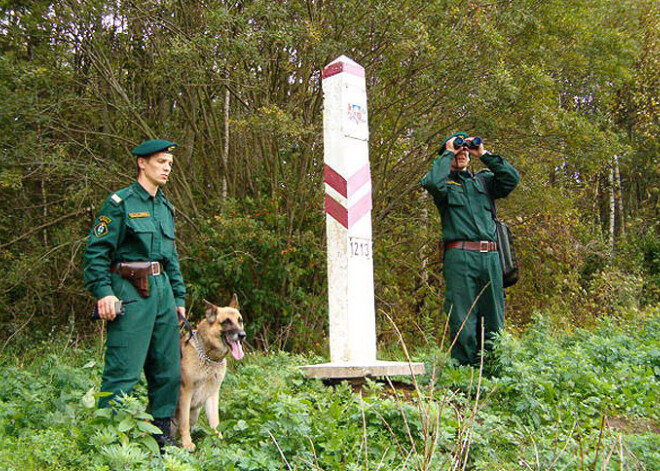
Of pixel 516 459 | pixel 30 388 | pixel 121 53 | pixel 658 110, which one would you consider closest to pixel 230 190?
pixel 121 53

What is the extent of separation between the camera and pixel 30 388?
5.54m

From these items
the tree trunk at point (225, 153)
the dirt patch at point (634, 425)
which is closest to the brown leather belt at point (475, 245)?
the dirt patch at point (634, 425)

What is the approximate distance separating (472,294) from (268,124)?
356cm

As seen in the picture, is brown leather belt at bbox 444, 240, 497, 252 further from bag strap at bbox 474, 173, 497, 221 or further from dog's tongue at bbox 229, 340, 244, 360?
dog's tongue at bbox 229, 340, 244, 360

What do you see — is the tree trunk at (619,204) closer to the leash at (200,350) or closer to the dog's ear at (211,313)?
the dog's ear at (211,313)

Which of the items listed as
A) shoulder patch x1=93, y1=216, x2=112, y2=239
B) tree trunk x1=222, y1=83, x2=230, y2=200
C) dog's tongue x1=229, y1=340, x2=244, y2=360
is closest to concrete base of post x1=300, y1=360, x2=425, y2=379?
dog's tongue x1=229, y1=340, x2=244, y2=360

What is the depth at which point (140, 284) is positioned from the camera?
415 cm

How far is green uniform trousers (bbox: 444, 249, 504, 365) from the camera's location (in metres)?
5.68

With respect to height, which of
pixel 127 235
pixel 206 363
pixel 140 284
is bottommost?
pixel 206 363

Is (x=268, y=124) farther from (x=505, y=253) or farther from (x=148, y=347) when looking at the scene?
(x=148, y=347)

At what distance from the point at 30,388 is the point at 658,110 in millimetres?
16865

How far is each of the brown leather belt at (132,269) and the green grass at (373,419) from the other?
744 millimetres

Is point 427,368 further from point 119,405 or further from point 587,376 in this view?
point 119,405

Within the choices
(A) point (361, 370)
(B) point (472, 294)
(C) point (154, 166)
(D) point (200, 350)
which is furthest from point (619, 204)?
(C) point (154, 166)
